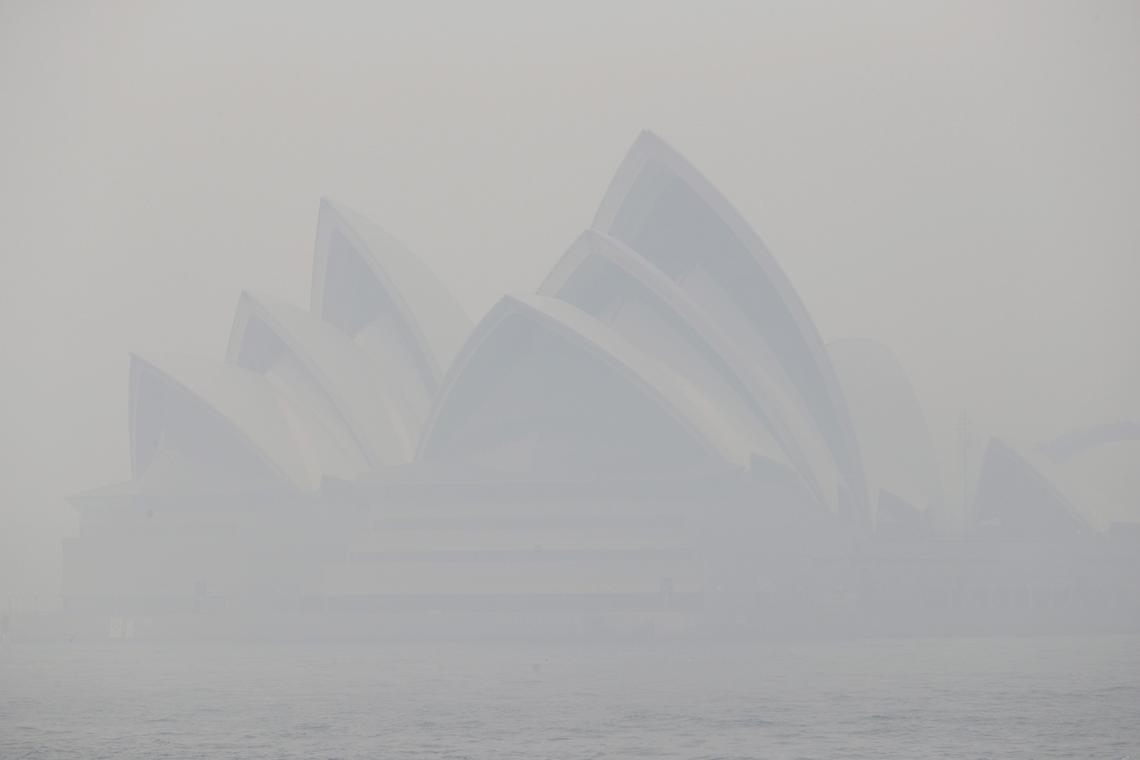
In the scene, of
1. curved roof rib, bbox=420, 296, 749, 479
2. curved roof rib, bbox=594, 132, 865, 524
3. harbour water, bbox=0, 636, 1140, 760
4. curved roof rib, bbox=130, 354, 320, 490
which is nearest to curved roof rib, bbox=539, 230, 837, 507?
curved roof rib, bbox=420, 296, 749, 479

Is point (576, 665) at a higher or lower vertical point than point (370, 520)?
lower

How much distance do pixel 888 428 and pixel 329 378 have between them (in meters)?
25.8

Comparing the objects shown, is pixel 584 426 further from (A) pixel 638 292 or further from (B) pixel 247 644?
(B) pixel 247 644

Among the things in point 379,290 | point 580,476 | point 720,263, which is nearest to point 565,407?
point 580,476

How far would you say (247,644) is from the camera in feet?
280

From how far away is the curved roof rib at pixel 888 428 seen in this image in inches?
3575

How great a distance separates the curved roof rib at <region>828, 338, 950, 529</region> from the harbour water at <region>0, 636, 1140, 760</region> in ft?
59.4

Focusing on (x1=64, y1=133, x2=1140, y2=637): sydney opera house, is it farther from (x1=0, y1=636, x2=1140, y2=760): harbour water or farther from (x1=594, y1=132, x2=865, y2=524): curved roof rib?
(x1=0, y1=636, x2=1140, y2=760): harbour water

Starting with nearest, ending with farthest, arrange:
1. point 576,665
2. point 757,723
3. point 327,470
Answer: point 757,723
point 576,665
point 327,470

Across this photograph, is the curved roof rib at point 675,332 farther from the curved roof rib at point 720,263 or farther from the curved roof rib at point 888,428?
the curved roof rib at point 888,428

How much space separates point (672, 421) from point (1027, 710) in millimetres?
35408

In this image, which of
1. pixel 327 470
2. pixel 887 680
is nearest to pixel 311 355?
pixel 327 470

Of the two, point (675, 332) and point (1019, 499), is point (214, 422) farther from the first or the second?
point (1019, 499)

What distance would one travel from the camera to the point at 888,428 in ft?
304
